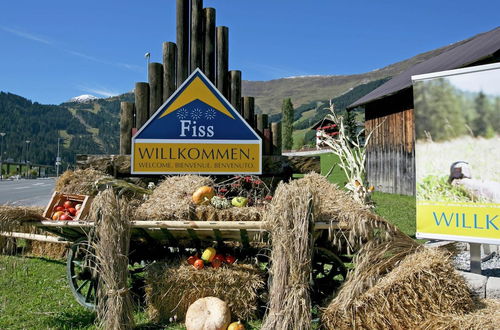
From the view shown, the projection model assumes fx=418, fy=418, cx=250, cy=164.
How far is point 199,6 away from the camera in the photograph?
20.9ft

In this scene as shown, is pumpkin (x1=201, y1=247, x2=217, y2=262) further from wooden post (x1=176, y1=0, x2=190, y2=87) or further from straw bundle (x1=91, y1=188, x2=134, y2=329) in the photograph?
wooden post (x1=176, y1=0, x2=190, y2=87)

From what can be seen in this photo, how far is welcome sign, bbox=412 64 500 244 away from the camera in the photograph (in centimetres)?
462

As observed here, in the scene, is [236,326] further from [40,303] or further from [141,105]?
[141,105]

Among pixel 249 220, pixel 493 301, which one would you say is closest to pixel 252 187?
pixel 249 220

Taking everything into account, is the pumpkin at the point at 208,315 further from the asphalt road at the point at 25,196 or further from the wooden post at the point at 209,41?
the wooden post at the point at 209,41

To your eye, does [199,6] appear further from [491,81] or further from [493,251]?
[493,251]

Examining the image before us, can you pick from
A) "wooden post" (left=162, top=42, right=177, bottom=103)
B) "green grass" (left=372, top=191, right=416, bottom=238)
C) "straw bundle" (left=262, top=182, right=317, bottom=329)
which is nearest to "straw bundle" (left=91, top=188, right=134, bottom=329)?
"straw bundle" (left=262, top=182, right=317, bottom=329)

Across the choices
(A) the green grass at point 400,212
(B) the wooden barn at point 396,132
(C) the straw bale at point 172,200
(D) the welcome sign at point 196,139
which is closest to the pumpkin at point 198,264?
(C) the straw bale at point 172,200

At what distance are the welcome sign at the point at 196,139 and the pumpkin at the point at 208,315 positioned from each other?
2037mm

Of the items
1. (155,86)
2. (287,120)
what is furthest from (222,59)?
(287,120)

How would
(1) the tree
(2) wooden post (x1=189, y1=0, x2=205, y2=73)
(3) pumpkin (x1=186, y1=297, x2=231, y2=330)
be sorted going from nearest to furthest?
(3) pumpkin (x1=186, y1=297, x2=231, y2=330), (2) wooden post (x1=189, y1=0, x2=205, y2=73), (1) the tree

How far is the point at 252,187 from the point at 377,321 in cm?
245

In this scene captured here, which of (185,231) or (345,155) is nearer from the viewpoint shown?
(185,231)

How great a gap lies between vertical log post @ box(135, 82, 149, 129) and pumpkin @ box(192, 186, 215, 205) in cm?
203
